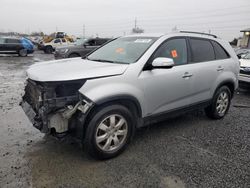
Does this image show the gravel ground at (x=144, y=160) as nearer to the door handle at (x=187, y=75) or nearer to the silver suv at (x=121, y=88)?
the silver suv at (x=121, y=88)

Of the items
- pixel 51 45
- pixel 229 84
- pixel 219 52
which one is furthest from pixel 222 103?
pixel 51 45

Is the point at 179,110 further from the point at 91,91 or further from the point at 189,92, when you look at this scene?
the point at 91,91

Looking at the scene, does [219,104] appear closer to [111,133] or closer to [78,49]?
[111,133]

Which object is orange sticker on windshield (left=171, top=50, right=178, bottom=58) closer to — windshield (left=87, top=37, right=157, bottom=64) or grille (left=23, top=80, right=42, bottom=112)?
windshield (left=87, top=37, right=157, bottom=64)

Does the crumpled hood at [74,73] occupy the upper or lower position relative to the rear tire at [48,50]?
upper

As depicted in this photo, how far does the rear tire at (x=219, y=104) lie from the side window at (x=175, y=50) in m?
1.26

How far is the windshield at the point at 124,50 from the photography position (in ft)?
12.1

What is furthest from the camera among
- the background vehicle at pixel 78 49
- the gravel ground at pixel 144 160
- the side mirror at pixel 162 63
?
the background vehicle at pixel 78 49

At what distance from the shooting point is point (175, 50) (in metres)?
4.01

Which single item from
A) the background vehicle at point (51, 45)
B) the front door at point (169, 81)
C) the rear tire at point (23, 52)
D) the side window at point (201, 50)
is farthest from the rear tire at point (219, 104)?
the background vehicle at point (51, 45)

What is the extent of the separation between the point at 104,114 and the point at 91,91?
0.35 meters

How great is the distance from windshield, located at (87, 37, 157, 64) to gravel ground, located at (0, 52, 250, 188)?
4.54 feet

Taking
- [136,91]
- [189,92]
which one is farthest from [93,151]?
[189,92]

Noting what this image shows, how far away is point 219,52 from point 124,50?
213cm
